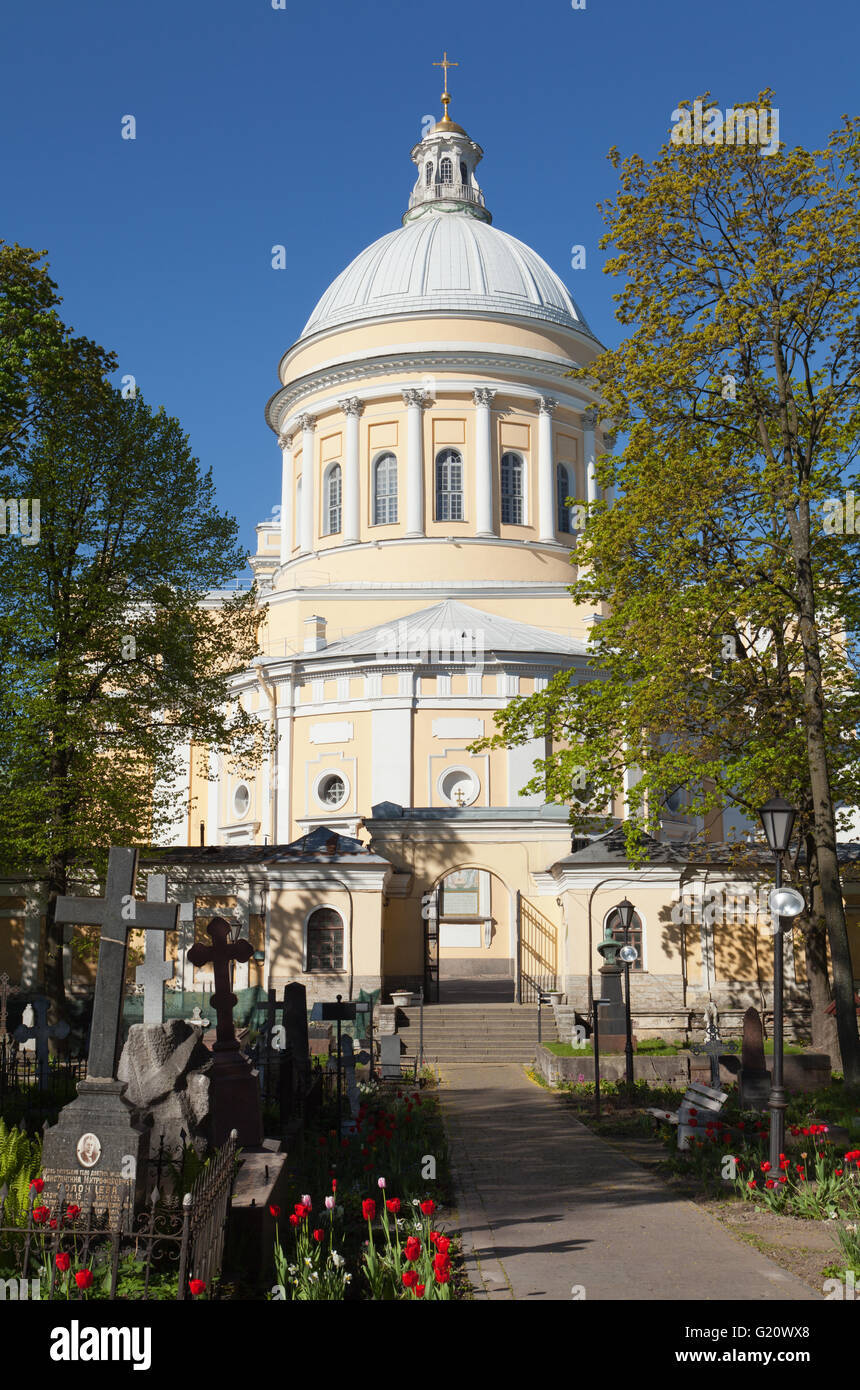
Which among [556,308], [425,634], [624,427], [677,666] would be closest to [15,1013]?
[677,666]

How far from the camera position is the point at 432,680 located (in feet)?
118

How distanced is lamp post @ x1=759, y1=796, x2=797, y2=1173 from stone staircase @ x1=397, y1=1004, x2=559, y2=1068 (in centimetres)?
1123

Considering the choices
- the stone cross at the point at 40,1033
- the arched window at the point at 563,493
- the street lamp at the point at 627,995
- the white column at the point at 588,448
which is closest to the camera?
the stone cross at the point at 40,1033

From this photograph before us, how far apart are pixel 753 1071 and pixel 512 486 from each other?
31018 mm

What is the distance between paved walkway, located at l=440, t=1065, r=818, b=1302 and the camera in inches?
318

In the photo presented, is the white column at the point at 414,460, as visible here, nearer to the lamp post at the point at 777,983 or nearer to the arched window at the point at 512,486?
the arched window at the point at 512,486

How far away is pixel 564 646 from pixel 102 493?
1710cm

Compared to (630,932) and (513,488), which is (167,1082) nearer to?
(630,932)

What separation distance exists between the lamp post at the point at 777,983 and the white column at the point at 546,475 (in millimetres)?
30980

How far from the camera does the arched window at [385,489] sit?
43469 millimetres

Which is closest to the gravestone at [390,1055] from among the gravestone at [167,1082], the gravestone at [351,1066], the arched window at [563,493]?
the gravestone at [351,1066]

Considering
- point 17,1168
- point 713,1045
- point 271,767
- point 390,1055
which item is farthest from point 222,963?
point 271,767
